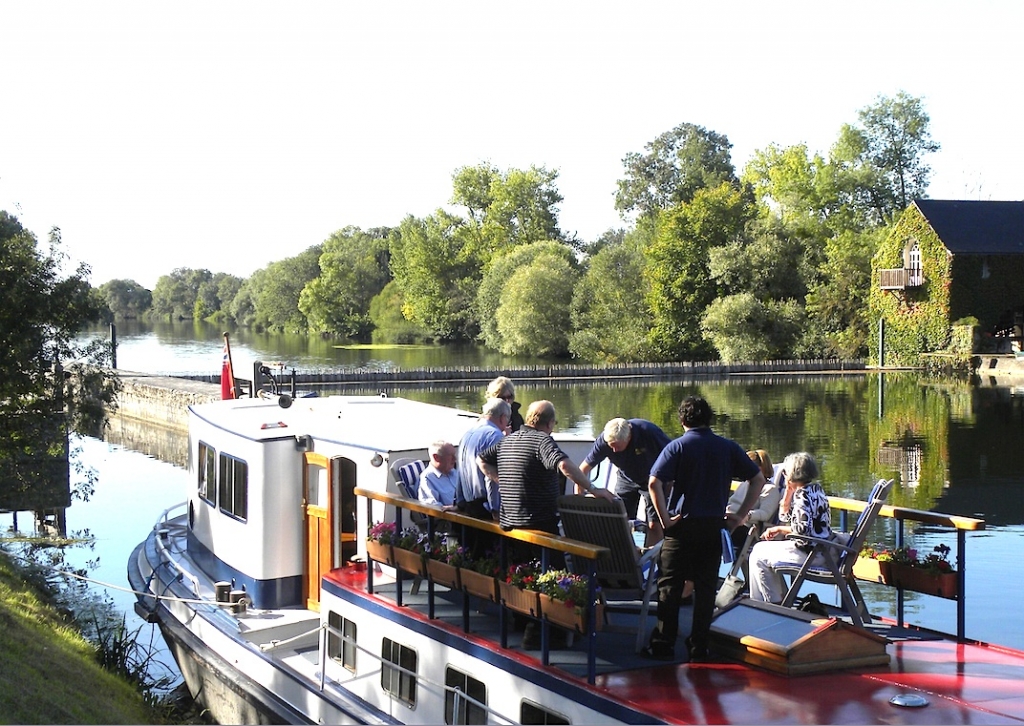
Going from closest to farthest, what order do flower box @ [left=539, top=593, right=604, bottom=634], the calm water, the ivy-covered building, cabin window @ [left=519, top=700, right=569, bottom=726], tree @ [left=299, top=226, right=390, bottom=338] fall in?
1. flower box @ [left=539, top=593, right=604, bottom=634]
2. cabin window @ [left=519, top=700, right=569, bottom=726]
3. the calm water
4. the ivy-covered building
5. tree @ [left=299, top=226, right=390, bottom=338]

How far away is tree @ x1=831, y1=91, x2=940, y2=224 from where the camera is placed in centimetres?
8200

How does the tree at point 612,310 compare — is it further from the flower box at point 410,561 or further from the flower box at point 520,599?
the flower box at point 520,599

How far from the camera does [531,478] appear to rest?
25.9ft

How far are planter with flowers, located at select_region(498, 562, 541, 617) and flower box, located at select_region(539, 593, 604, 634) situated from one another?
9cm

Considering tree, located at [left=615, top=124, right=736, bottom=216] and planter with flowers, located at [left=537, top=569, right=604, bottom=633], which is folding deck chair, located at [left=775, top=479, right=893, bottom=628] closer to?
planter with flowers, located at [left=537, top=569, right=604, bottom=633]

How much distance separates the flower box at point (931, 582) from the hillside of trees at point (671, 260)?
57731mm

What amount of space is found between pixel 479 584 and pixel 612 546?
103 cm

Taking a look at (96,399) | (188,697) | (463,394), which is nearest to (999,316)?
(463,394)

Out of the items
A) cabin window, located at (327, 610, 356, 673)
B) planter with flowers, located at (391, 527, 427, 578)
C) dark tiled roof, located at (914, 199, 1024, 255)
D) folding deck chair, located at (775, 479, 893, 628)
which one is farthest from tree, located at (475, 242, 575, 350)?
folding deck chair, located at (775, 479, 893, 628)

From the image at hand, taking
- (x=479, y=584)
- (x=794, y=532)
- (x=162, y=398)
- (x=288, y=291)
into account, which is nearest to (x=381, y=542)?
(x=479, y=584)

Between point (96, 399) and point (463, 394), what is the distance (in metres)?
31.6

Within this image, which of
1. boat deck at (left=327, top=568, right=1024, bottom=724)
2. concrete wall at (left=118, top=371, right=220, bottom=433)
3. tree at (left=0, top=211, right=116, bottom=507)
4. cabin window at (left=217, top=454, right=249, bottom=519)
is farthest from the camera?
concrete wall at (left=118, top=371, right=220, bottom=433)

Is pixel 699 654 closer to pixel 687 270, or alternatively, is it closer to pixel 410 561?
pixel 410 561

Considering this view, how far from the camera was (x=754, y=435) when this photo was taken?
125 ft
